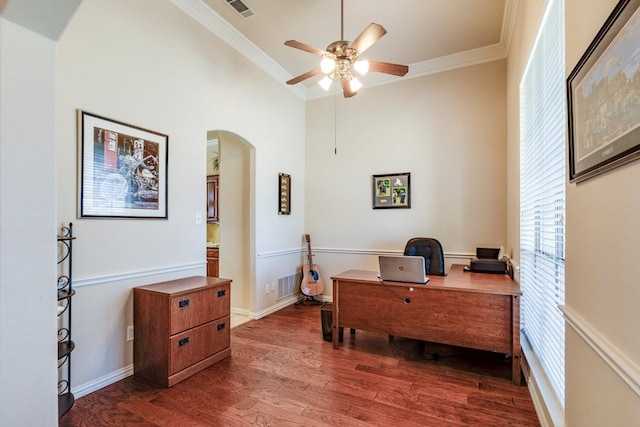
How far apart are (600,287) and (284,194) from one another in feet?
12.1

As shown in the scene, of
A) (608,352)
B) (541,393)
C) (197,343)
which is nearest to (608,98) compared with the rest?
(608,352)

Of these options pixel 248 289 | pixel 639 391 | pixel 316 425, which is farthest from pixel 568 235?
pixel 248 289

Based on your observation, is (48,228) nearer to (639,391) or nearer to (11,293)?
(11,293)

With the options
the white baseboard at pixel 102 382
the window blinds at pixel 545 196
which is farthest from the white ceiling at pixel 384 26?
the white baseboard at pixel 102 382

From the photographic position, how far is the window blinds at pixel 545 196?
168 centimetres

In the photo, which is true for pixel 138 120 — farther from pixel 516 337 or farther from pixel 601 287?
pixel 516 337

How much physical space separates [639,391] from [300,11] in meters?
3.47

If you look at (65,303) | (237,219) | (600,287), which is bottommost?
(65,303)

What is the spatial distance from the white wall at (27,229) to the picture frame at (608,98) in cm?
211

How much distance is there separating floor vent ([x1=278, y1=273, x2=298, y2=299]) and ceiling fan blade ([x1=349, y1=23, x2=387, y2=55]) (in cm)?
300

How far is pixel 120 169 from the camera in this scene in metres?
2.40

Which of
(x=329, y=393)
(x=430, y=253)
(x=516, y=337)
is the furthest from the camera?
(x=430, y=253)

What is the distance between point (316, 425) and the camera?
1852 mm

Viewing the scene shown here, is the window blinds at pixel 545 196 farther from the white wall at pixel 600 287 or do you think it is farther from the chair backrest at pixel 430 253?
the chair backrest at pixel 430 253
